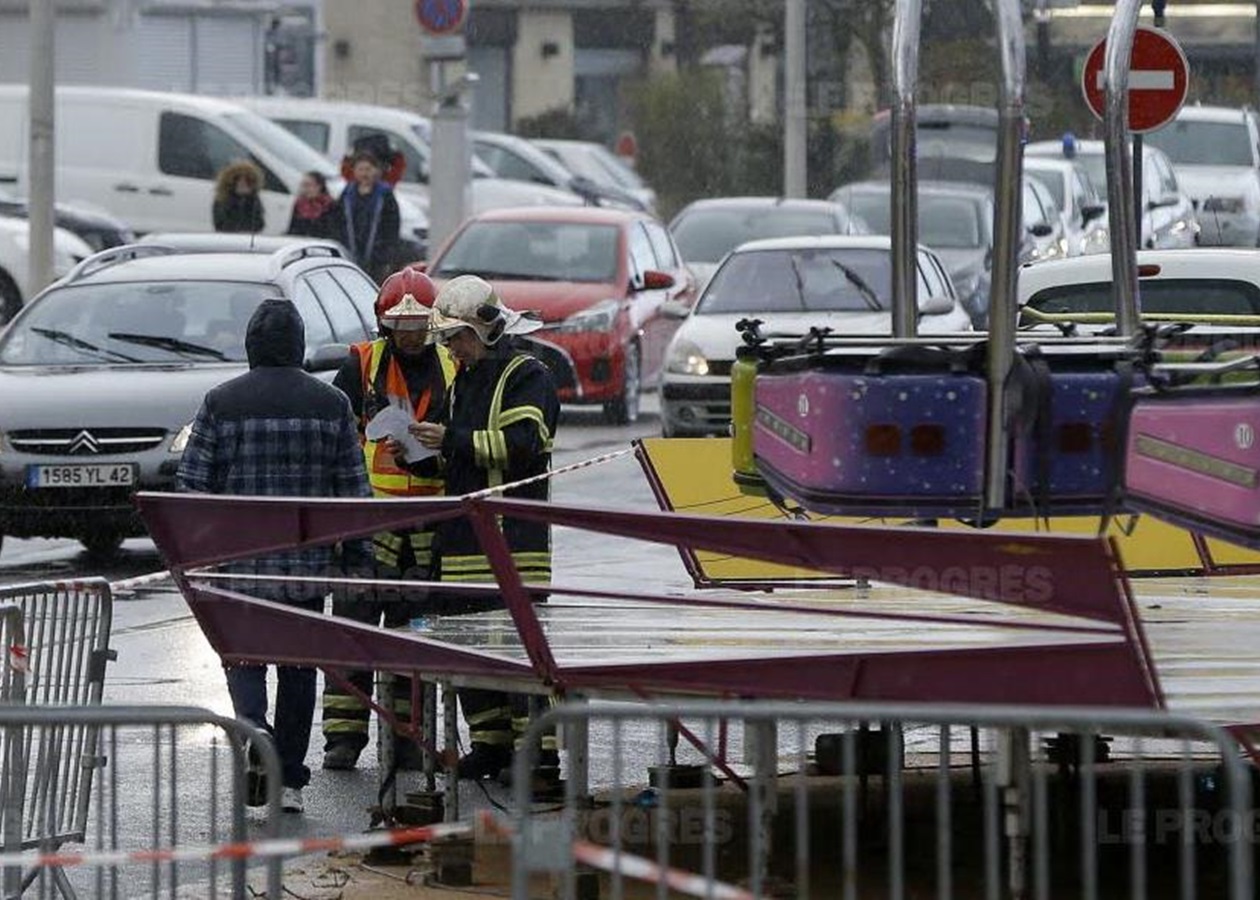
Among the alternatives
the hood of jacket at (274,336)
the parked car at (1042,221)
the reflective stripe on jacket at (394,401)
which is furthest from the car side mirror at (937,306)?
the hood of jacket at (274,336)

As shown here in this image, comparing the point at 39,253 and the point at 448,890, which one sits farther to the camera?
the point at 39,253

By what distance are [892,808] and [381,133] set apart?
3271 cm

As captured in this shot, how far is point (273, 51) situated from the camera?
49.4 meters

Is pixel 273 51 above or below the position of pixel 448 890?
above

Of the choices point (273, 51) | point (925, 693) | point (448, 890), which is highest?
point (273, 51)

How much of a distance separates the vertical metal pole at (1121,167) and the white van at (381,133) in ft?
94.2

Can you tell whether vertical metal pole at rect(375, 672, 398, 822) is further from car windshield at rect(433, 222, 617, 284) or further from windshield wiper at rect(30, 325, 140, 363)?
car windshield at rect(433, 222, 617, 284)

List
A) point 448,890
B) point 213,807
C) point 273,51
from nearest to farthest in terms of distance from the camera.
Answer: point 213,807 → point 448,890 → point 273,51

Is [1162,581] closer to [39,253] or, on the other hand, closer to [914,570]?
[914,570]

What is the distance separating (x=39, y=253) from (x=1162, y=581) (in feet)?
51.8

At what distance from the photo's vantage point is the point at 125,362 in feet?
54.6

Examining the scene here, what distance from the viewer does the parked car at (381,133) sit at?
38.5m

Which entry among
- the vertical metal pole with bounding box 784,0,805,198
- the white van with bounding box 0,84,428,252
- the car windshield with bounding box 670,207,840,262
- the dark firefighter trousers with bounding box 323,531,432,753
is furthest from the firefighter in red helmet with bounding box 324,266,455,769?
the vertical metal pole with bounding box 784,0,805,198

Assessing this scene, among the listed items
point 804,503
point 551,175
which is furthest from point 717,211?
point 804,503
